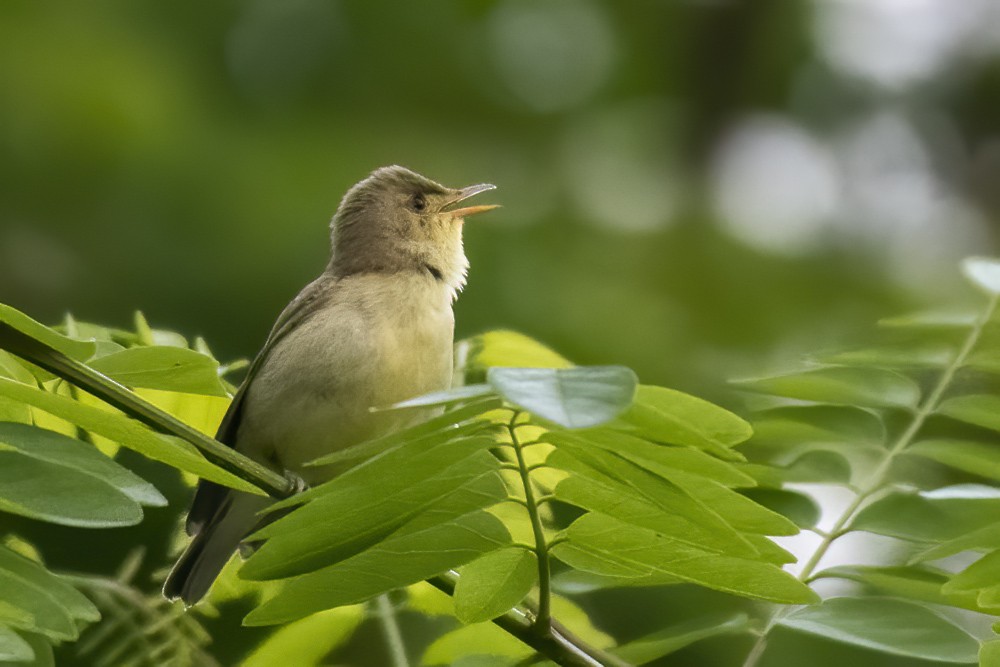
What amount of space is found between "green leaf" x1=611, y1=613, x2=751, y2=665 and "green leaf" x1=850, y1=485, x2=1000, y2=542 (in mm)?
318

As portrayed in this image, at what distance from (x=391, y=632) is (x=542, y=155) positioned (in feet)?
23.2

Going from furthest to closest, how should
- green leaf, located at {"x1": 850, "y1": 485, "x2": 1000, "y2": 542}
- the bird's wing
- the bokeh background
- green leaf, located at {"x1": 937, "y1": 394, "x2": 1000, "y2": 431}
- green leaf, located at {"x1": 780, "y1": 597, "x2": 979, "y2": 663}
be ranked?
1. the bokeh background
2. the bird's wing
3. green leaf, located at {"x1": 937, "y1": 394, "x2": 1000, "y2": 431}
4. green leaf, located at {"x1": 850, "y1": 485, "x2": 1000, "y2": 542}
5. green leaf, located at {"x1": 780, "y1": 597, "x2": 979, "y2": 663}

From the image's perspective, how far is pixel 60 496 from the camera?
197 centimetres

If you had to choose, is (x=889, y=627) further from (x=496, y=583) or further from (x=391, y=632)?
(x=391, y=632)

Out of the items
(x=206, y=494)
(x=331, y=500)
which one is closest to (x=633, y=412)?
(x=331, y=500)

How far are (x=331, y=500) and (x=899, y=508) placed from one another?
4.12 feet

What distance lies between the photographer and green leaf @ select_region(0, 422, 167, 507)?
1.98 meters

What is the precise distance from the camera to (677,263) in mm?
8414

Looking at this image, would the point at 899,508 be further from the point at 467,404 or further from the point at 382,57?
the point at 382,57

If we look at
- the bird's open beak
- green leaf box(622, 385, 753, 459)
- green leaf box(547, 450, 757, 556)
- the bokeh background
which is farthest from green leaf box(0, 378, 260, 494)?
the bokeh background

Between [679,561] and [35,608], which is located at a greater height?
[679,561]

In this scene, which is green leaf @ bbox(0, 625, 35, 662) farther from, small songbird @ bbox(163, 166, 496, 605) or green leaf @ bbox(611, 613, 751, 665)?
small songbird @ bbox(163, 166, 496, 605)

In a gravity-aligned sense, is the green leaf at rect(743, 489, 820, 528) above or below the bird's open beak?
below

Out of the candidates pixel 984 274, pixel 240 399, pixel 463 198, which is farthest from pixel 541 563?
pixel 463 198
